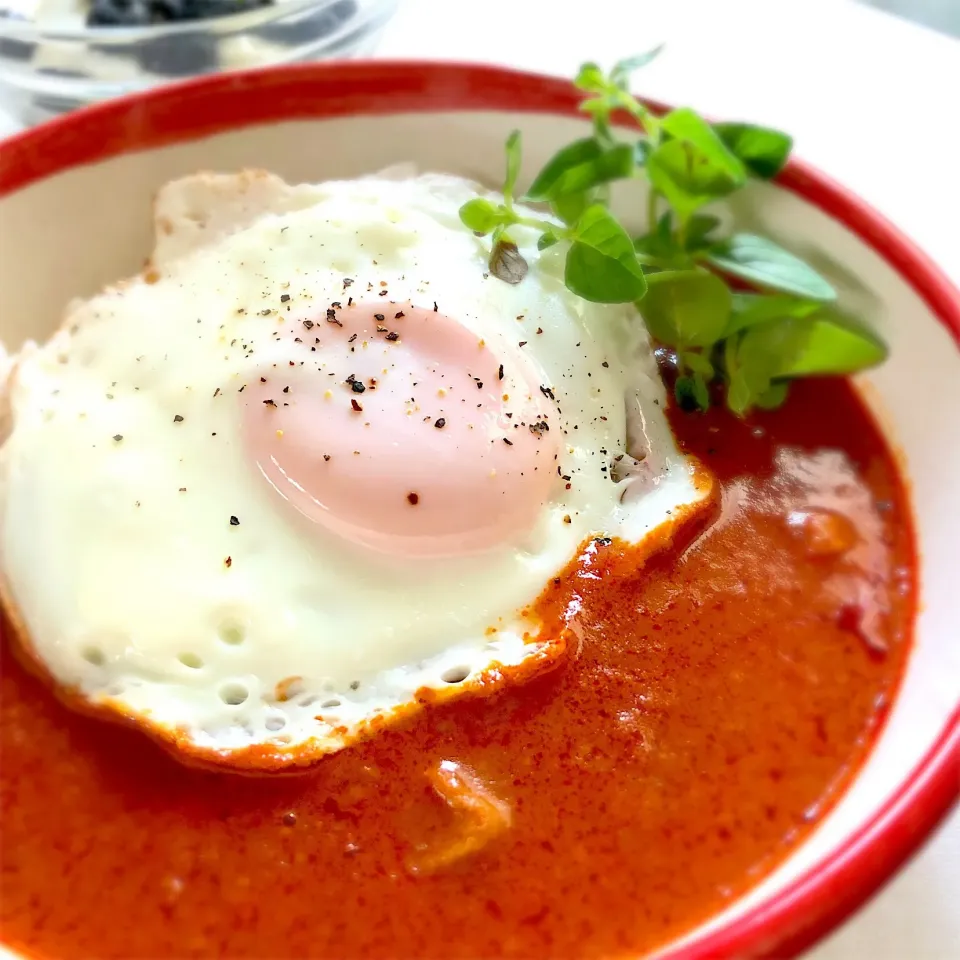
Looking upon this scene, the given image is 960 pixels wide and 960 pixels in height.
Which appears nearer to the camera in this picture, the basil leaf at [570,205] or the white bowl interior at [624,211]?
the white bowl interior at [624,211]

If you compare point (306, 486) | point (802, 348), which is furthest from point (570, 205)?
point (306, 486)

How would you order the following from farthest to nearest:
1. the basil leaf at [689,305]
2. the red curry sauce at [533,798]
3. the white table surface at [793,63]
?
the white table surface at [793,63], the basil leaf at [689,305], the red curry sauce at [533,798]

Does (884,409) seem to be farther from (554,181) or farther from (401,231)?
(401,231)

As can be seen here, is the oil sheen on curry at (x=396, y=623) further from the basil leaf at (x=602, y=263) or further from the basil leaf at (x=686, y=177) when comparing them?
the basil leaf at (x=686, y=177)

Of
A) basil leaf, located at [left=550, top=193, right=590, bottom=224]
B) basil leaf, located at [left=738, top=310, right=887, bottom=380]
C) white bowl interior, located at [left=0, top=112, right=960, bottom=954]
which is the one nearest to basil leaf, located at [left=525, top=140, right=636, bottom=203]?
basil leaf, located at [left=550, top=193, right=590, bottom=224]

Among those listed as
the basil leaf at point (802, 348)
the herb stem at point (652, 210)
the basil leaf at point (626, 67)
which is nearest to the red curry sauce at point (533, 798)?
the basil leaf at point (802, 348)

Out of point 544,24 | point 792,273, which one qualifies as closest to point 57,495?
point 792,273
